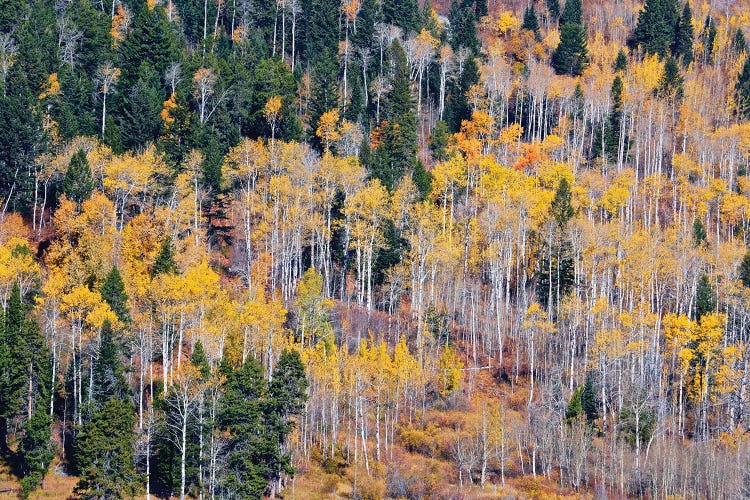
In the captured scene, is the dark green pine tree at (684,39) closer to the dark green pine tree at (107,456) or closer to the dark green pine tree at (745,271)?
the dark green pine tree at (745,271)

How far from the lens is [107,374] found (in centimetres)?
6675

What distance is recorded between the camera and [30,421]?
64.0m

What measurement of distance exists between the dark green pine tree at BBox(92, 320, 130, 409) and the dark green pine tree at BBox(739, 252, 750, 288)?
172ft

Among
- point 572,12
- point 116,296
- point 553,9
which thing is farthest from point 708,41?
point 116,296

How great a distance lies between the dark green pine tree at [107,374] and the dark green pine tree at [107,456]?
2.67 m

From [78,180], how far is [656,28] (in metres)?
85.7

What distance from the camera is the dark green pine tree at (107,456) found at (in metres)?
61.7

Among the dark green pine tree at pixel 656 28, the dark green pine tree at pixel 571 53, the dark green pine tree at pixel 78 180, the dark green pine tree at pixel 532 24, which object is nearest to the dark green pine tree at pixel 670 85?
the dark green pine tree at pixel 571 53

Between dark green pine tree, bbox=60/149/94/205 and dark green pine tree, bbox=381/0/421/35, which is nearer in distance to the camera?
dark green pine tree, bbox=60/149/94/205

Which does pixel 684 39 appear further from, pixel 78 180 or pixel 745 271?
pixel 78 180

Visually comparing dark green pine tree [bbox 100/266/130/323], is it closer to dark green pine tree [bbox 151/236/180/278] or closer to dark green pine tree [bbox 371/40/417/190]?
dark green pine tree [bbox 151/236/180/278]

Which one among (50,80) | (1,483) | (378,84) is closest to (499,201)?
(378,84)

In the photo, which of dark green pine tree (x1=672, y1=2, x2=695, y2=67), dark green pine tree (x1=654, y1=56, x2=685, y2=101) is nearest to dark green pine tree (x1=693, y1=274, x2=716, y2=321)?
dark green pine tree (x1=654, y1=56, x2=685, y2=101)

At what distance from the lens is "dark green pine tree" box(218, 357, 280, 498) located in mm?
65375
